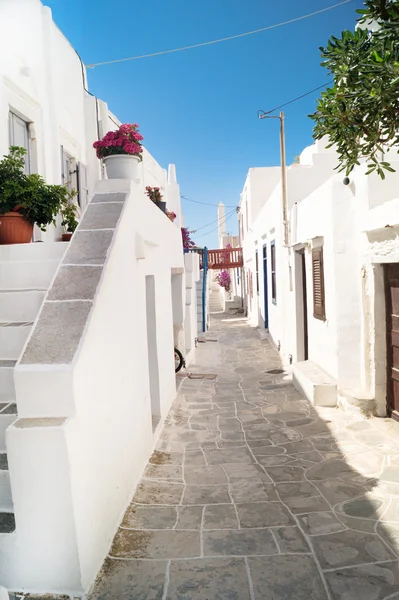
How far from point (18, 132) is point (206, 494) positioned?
5.83m

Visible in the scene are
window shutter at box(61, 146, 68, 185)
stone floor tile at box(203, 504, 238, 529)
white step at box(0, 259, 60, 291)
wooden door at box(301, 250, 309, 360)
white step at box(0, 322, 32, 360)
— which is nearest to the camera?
stone floor tile at box(203, 504, 238, 529)

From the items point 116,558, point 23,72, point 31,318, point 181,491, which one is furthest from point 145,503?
Result: point 23,72

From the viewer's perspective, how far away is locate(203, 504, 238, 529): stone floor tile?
3498mm

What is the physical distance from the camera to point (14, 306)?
432 cm

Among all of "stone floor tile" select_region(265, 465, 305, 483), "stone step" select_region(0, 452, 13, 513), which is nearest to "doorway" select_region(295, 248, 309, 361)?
"stone floor tile" select_region(265, 465, 305, 483)

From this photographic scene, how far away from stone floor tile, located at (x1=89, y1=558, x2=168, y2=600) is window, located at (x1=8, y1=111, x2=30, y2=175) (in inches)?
229

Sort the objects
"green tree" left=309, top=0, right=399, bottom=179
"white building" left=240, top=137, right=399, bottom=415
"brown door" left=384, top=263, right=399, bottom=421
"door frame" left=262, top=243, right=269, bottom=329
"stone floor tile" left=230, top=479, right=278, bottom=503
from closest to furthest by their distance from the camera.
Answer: "green tree" left=309, top=0, right=399, bottom=179
"stone floor tile" left=230, top=479, right=278, bottom=503
"brown door" left=384, top=263, right=399, bottom=421
"white building" left=240, top=137, right=399, bottom=415
"door frame" left=262, top=243, right=269, bottom=329

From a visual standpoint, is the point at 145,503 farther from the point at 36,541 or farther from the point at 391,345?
the point at 391,345

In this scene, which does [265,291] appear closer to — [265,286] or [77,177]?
[265,286]

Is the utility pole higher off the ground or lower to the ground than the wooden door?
higher

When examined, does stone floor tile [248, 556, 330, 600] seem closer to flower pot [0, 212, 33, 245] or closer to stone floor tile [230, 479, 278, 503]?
stone floor tile [230, 479, 278, 503]

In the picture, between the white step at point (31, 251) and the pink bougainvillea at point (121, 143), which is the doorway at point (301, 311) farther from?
the white step at point (31, 251)

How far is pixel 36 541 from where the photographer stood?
2549 mm

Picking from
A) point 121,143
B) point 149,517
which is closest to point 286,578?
point 149,517
